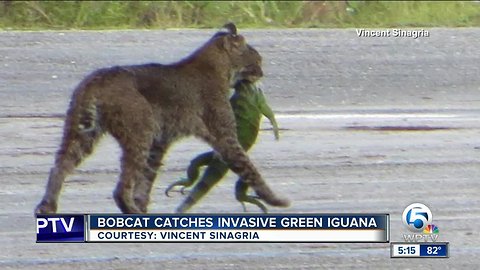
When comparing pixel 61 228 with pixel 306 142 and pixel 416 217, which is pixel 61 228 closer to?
pixel 416 217

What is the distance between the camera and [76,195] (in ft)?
28.3

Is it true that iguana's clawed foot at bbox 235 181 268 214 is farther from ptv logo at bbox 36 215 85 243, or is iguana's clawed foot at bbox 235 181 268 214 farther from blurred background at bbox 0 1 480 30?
blurred background at bbox 0 1 480 30

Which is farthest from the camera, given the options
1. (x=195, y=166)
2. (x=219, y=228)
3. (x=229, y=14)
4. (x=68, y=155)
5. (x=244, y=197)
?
(x=229, y=14)

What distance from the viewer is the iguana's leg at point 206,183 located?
304 inches

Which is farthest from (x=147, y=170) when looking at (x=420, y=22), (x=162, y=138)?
(x=420, y=22)

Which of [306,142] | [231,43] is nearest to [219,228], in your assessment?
[231,43]

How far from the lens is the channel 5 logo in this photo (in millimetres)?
7227

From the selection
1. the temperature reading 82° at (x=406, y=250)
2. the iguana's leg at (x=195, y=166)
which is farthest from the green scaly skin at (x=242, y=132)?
the temperature reading 82° at (x=406, y=250)

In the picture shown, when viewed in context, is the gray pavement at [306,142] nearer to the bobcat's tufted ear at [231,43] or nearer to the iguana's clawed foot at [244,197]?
the iguana's clawed foot at [244,197]

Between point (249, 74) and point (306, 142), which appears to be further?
point (306, 142)

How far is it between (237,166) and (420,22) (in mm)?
8187

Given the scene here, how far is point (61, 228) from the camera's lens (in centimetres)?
694

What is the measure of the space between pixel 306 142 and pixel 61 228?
4.03 m

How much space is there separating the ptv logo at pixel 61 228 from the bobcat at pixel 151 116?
12 cm
